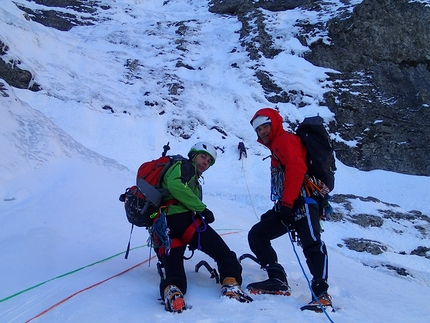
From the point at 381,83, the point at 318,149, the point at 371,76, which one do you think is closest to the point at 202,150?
the point at 318,149

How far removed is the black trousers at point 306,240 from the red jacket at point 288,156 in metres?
0.27

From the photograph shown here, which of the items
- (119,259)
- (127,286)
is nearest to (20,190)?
(119,259)

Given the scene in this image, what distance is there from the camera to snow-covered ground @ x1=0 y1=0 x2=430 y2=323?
10.0 ft

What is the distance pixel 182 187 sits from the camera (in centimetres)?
322

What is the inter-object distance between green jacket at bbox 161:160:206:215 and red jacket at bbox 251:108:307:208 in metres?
0.82

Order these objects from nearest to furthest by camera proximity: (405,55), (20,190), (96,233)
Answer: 1. (96,233)
2. (20,190)
3. (405,55)

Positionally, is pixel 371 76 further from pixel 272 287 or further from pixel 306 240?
pixel 272 287

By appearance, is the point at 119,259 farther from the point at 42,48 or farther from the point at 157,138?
the point at 42,48

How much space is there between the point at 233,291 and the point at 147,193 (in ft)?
3.92

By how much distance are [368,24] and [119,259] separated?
26515 mm

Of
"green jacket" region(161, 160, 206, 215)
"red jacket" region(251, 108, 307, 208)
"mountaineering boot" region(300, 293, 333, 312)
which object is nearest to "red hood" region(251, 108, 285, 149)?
"red jacket" region(251, 108, 307, 208)

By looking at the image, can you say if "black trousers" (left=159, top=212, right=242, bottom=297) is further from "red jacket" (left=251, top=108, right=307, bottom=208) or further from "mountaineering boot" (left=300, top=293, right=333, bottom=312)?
"red jacket" (left=251, top=108, right=307, bottom=208)

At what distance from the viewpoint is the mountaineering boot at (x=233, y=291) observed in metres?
2.90

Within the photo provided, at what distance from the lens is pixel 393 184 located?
16234 mm
